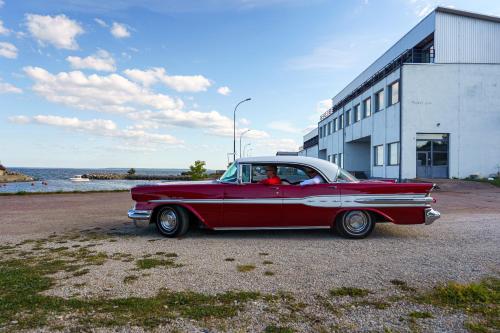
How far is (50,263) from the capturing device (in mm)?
5133

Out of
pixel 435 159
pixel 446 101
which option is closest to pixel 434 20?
pixel 446 101

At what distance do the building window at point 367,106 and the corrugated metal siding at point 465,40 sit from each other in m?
6.90

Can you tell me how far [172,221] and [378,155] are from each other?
87.9ft

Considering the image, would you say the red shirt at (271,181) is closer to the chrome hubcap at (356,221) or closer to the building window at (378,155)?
the chrome hubcap at (356,221)

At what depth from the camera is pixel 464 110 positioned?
25078mm

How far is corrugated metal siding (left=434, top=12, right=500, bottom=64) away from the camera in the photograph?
2769 cm

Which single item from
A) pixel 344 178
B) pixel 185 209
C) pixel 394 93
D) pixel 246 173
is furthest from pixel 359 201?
pixel 394 93

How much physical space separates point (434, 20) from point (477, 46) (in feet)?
13.8

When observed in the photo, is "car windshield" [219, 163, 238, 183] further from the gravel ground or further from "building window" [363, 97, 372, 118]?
"building window" [363, 97, 372, 118]

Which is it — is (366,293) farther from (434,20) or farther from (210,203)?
(434,20)

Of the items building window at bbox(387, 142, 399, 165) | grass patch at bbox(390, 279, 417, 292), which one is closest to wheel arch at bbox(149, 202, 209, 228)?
grass patch at bbox(390, 279, 417, 292)

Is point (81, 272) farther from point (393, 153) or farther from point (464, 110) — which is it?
point (464, 110)

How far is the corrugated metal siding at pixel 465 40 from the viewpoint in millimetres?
27688

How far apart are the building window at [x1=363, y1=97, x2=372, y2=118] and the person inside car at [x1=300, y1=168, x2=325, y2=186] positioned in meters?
28.1
